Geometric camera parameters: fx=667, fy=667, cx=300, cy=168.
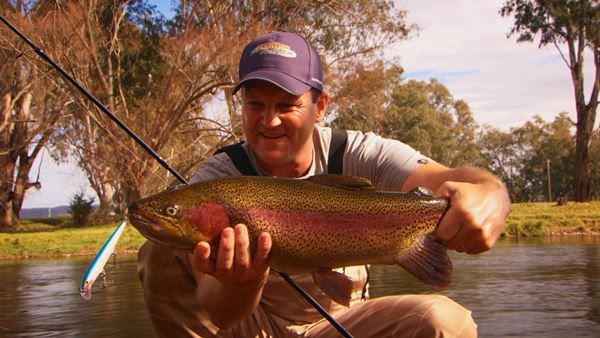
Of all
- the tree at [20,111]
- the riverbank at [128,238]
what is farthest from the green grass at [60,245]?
the tree at [20,111]

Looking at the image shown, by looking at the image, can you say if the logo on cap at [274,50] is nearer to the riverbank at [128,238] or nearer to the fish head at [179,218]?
the fish head at [179,218]

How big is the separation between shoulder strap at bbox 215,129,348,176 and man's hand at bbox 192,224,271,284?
971 mm

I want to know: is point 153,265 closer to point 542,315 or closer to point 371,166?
point 371,166

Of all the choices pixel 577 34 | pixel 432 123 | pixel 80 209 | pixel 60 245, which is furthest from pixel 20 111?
pixel 432 123

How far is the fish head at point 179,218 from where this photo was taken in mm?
2375

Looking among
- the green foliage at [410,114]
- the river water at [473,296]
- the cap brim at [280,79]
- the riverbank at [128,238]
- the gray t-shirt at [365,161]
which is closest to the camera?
the cap brim at [280,79]

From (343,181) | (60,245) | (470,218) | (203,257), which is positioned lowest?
(60,245)

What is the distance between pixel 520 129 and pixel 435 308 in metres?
77.2

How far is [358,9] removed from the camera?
26438mm

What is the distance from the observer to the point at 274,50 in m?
3.27

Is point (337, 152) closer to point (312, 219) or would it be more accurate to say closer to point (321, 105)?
point (321, 105)

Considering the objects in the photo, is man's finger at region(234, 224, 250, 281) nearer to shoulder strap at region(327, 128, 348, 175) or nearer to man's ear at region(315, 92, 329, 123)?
shoulder strap at region(327, 128, 348, 175)

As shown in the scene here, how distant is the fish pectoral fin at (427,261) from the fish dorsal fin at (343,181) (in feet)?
0.97

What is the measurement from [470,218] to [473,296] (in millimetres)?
4669
